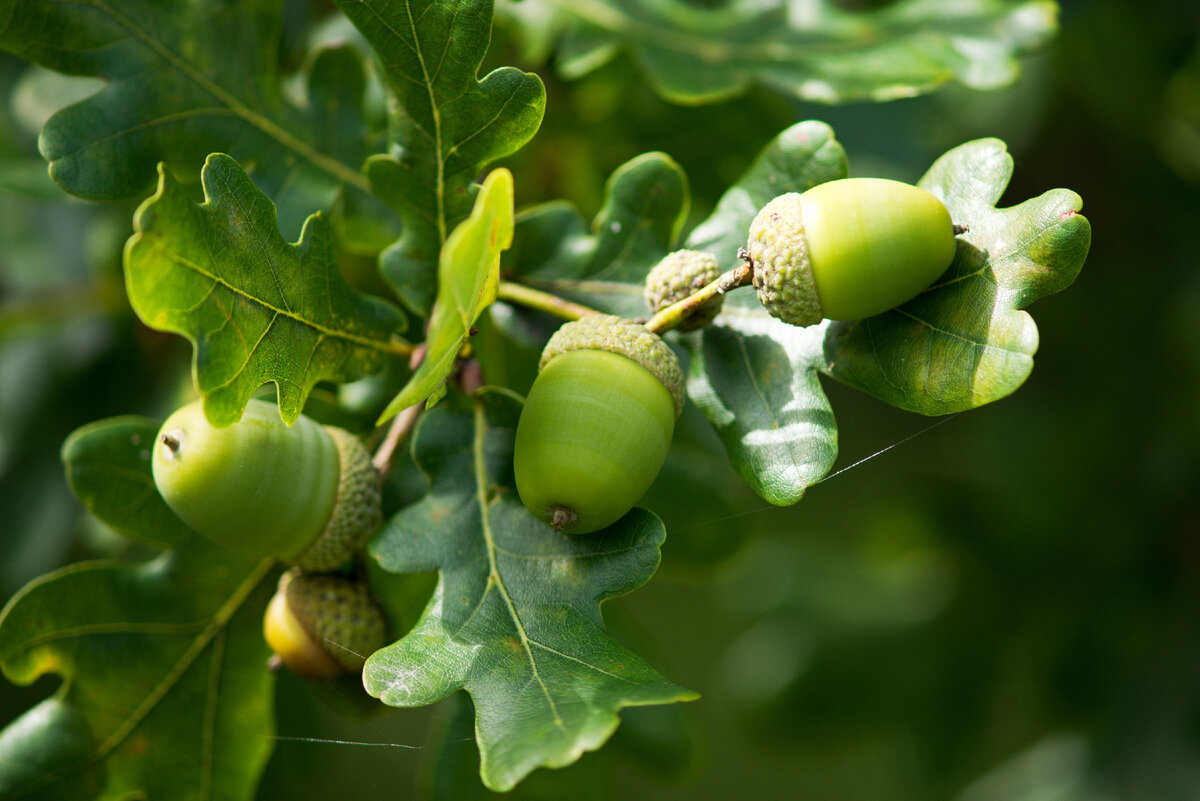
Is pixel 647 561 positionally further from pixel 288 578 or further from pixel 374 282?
pixel 374 282

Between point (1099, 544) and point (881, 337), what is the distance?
1.68 meters

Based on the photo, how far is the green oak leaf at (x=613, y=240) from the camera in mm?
1255

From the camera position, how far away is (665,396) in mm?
1035

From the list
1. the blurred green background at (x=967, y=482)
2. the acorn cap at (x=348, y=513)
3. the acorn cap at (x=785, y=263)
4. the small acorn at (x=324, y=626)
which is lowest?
the blurred green background at (x=967, y=482)

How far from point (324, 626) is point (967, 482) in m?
1.97

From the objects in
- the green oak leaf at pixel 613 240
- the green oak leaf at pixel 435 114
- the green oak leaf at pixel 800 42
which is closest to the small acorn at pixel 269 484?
the green oak leaf at pixel 435 114

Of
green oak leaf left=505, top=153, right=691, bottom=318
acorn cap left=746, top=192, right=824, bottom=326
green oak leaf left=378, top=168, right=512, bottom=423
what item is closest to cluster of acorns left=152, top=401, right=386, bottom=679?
green oak leaf left=378, top=168, right=512, bottom=423

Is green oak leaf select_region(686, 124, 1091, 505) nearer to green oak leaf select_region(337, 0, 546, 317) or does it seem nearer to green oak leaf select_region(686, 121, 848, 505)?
green oak leaf select_region(686, 121, 848, 505)

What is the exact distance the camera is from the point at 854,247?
0.93m

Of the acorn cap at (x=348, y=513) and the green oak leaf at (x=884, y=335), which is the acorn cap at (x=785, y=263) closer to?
the green oak leaf at (x=884, y=335)

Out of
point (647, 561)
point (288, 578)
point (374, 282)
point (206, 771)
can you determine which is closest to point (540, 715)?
point (647, 561)

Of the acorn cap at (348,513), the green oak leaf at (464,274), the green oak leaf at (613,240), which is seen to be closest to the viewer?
the green oak leaf at (464,274)

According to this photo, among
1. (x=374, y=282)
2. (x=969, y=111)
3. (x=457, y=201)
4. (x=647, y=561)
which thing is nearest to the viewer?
(x=647, y=561)

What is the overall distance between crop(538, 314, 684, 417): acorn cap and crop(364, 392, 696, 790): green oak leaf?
0.13 meters
